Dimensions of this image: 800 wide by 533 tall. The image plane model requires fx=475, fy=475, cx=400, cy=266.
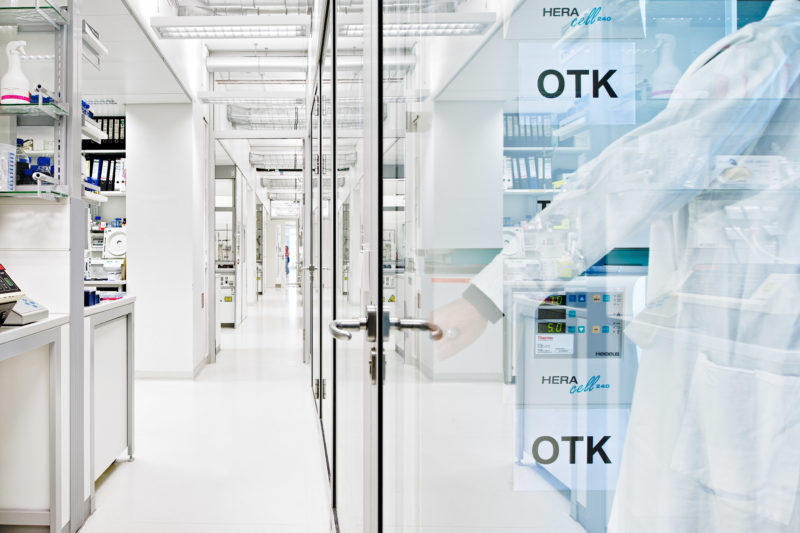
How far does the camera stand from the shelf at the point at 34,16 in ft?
6.02

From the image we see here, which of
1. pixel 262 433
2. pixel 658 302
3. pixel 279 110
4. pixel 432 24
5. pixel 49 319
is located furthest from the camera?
pixel 279 110

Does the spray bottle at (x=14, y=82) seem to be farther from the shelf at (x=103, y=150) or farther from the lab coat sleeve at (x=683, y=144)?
the shelf at (x=103, y=150)

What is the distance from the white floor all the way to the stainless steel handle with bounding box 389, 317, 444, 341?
1.55 m

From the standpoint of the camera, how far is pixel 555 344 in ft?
2.61

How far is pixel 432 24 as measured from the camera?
2.63 feet

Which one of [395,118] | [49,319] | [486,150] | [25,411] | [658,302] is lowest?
[25,411]

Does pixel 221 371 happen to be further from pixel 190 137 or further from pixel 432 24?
pixel 432 24

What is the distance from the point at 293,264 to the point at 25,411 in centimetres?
1799

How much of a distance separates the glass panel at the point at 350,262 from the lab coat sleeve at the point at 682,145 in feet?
2.23

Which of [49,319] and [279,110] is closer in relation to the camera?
[49,319]

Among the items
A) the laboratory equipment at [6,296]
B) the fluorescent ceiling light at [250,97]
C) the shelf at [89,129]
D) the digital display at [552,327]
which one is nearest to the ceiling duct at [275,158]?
the fluorescent ceiling light at [250,97]

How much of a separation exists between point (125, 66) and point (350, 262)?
3.37 m

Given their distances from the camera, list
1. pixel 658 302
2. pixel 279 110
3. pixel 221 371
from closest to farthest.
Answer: pixel 658 302 < pixel 221 371 < pixel 279 110

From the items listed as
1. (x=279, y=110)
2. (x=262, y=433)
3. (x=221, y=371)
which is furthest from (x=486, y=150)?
(x=279, y=110)
